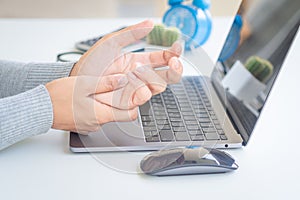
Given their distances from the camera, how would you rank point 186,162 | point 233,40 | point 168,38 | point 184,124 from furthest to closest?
point 233,40, point 168,38, point 184,124, point 186,162

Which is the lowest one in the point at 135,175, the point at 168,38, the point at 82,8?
the point at 82,8

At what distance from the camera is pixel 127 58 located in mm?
789

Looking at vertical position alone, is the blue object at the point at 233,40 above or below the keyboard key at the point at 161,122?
above

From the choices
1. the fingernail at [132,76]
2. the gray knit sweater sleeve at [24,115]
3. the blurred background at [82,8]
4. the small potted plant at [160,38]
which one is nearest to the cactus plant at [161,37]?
the small potted plant at [160,38]

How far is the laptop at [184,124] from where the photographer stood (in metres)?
0.73

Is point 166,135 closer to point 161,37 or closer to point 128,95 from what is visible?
point 128,95

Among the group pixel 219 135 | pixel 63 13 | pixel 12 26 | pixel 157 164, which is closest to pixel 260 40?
pixel 219 135

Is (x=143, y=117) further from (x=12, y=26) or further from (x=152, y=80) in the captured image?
(x=12, y=26)

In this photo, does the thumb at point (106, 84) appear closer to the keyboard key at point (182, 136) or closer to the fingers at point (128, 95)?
the fingers at point (128, 95)

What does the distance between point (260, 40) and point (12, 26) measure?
72cm

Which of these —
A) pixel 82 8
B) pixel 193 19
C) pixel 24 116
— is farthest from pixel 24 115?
pixel 82 8

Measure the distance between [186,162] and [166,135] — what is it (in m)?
0.08

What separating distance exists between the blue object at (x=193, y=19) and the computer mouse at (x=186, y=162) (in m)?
0.51

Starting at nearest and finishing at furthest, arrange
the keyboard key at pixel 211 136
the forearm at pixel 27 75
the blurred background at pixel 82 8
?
the keyboard key at pixel 211 136, the forearm at pixel 27 75, the blurred background at pixel 82 8
